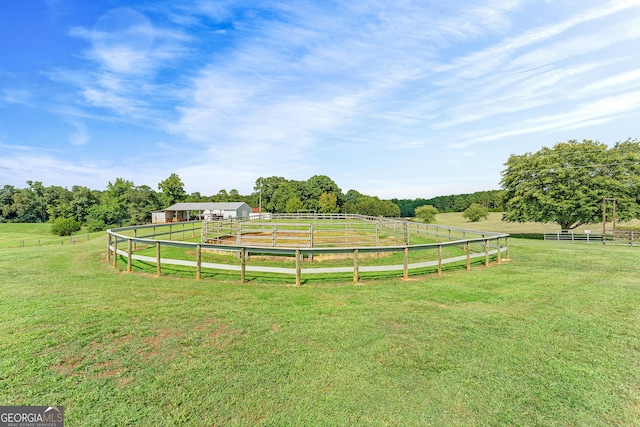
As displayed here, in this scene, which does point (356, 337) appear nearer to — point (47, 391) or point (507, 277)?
point (47, 391)

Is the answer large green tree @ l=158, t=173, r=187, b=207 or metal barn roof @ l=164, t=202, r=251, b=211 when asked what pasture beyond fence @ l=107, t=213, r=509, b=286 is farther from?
large green tree @ l=158, t=173, r=187, b=207

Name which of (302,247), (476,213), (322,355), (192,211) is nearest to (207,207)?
(192,211)

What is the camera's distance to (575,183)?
2500 centimetres

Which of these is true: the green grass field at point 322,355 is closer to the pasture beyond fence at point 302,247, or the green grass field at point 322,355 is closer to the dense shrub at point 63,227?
the pasture beyond fence at point 302,247

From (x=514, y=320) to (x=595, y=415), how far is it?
2242 millimetres

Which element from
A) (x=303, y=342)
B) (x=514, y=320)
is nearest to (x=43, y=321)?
(x=303, y=342)

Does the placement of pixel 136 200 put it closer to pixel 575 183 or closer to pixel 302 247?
pixel 302 247

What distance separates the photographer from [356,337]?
392cm

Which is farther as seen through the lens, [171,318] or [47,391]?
[171,318]

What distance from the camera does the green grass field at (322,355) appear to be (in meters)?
2.49

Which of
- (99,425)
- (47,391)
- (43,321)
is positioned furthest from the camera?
(43,321)

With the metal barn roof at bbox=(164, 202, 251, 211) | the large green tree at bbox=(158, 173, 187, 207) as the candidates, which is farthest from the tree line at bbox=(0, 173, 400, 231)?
the metal barn roof at bbox=(164, 202, 251, 211)

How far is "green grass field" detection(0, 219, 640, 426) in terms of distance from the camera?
249 centimetres

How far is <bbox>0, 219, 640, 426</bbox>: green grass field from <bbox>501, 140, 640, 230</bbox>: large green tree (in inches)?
963
